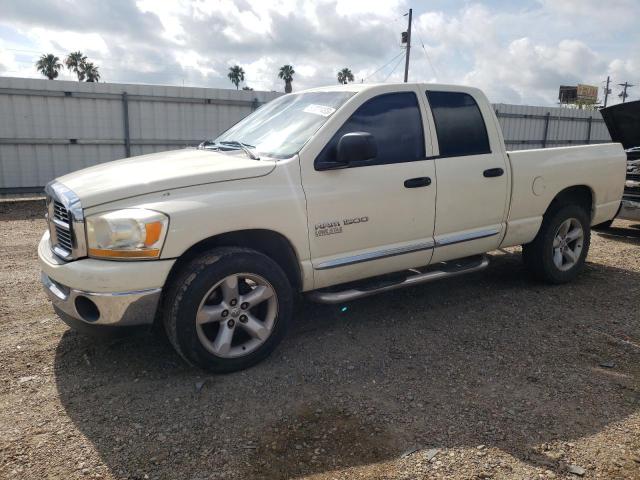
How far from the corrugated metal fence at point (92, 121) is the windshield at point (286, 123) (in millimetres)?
8005

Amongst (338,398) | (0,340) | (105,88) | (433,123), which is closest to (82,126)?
(105,88)

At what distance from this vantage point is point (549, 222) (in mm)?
5121

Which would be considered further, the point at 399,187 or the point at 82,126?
the point at 82,126

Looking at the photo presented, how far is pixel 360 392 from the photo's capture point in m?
3.24

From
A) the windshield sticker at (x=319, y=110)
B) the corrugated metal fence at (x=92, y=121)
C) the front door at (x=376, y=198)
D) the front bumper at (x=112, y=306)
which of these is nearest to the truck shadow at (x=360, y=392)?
the front bumper at (x=112, y=306)

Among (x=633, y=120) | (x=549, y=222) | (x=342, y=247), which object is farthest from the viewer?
(x=633, y=120)

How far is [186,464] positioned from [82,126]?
34.4 ft

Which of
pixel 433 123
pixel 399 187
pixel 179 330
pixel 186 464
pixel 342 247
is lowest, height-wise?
pixel 186 464

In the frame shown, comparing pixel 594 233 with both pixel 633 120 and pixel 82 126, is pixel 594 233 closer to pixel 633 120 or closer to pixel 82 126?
pixel 633 120

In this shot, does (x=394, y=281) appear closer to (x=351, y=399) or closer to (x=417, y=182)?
(x=417, y=182)

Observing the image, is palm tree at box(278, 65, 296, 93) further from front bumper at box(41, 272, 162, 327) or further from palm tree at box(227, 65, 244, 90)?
front bumper at box(41, 272, 162, 327)

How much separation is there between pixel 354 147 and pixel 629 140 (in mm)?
7199

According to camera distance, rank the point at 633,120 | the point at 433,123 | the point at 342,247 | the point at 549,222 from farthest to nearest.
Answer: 1. the point at 633,120
2. the point at 549,222
3. the point at 433,123
4. the point at 342,247

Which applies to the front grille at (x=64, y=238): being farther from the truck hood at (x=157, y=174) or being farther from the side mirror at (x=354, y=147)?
the side mirror at (x=354, y=147)
